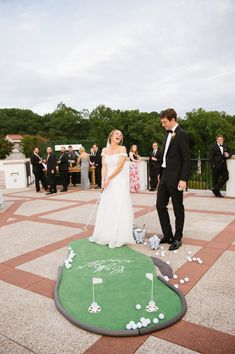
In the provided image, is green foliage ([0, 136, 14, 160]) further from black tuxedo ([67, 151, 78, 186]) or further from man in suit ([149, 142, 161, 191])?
man in suit ([149, 142, 161, 191])

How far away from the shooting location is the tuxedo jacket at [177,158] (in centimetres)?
493

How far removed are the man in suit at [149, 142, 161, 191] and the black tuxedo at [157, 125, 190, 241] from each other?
7.39 metres

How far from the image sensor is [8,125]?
3349 inches

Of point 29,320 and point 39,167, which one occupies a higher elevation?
point 39,167

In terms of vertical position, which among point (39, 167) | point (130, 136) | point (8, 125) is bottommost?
point (39, 167)

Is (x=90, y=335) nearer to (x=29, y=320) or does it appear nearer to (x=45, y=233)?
(x=29, y=320)

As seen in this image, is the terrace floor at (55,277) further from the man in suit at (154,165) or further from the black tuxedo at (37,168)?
the black tuxedo at (37,168)

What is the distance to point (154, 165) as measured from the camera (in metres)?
12.9

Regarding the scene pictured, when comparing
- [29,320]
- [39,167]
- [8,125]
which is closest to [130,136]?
[39,167]

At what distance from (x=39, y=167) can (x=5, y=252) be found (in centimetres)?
921

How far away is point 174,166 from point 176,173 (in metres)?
0.12

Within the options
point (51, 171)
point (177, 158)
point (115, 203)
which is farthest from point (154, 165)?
point (177, 158)

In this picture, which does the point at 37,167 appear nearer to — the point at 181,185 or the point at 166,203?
the point at 166,203

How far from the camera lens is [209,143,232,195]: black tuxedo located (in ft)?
33.3
